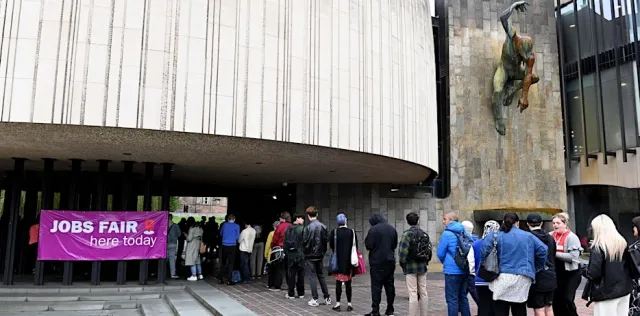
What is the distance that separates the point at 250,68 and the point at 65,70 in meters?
3.01

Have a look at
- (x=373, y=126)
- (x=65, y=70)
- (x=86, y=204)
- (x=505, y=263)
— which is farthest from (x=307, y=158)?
(x=86, y=204)

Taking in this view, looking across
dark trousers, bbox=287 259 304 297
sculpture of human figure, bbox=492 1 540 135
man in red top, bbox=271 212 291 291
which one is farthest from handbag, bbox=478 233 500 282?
sculpture of human figure, bbox=492 1 540 135

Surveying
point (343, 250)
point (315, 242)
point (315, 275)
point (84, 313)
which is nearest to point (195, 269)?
point (84, 313)

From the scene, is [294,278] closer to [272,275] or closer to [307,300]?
[307,300]

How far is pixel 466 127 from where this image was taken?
18.6m

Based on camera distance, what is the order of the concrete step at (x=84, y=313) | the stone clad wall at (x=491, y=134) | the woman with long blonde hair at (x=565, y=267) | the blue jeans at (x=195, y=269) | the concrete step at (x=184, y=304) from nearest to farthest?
1. the woman with long blonde hair at (x=565, y=267)
2. the concrete step at (x=184, y=304)
3. the concrete step at (x=84, y=313)
4. the blue jeans at (x=195, y=269)
5. the stone clad wall at (x=491, y=134)

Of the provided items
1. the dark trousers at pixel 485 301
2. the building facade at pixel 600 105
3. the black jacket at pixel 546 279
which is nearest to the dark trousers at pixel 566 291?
the black jacket at pixel 546 279

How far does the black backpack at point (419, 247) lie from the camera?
6.91 meters

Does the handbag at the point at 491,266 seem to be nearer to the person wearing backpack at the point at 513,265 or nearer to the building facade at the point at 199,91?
the person wearing backpack at the point at 513,265

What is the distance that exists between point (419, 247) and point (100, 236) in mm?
7595

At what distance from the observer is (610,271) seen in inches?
200

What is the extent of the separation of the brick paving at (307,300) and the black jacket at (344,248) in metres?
0.77

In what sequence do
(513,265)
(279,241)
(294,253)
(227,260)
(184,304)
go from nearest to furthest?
1. (513,265)
2. (184,304)
3. (294,253)
4. (279,241)
5. (227,260)

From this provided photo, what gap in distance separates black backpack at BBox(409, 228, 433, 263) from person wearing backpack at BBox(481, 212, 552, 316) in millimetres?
1430
